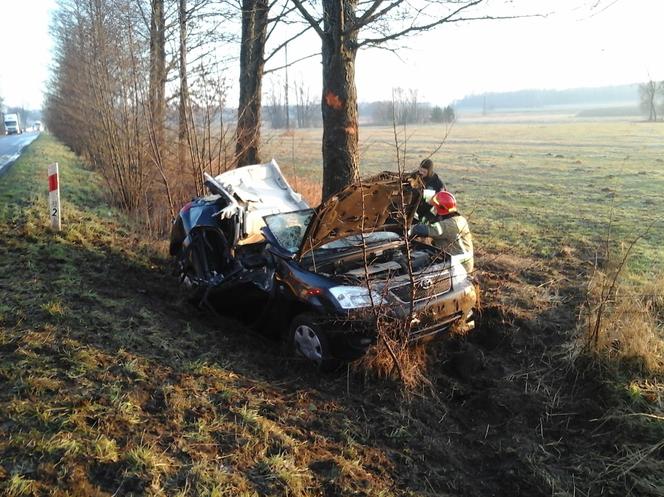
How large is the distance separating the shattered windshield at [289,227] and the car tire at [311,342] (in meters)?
0.75

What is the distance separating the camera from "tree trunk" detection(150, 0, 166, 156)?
10.7m

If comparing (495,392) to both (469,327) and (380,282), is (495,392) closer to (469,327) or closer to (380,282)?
(469,327)

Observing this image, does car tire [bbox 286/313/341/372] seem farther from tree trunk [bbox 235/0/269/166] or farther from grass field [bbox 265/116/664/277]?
tree trunk [bbox 235/0/269/166]

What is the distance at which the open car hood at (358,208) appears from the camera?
4.65m

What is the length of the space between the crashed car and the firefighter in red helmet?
32 centimetres

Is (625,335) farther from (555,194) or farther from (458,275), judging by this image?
(555,194)

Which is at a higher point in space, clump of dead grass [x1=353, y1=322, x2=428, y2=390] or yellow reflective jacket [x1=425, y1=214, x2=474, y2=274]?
yellow reflective jacket [x1=425, y1=214, x2=474, y2=274]

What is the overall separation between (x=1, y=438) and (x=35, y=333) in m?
1.45

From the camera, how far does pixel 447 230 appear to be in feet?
19.7

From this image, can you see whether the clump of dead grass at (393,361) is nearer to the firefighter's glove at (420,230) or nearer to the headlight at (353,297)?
the headlight at (353,297)

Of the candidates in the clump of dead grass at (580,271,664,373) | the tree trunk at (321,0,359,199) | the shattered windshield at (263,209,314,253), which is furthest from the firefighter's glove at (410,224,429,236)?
the clump of dead grass at (580,271,664,373)

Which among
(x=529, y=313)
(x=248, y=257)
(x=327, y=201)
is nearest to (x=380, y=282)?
(x=327, y=201)

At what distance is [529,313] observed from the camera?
19.5 ft

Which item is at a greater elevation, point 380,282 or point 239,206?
point 239,206
